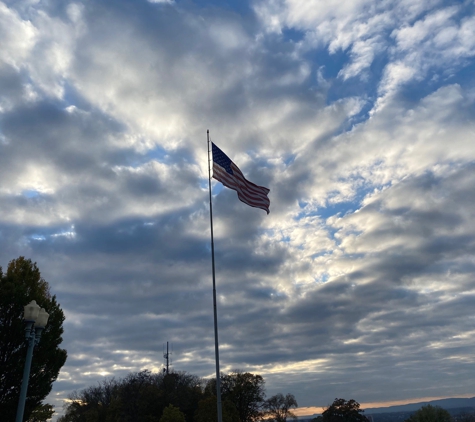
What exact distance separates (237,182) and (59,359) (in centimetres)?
1558

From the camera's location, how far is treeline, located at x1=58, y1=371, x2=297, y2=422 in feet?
249

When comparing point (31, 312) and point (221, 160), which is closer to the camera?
point (31, 312)

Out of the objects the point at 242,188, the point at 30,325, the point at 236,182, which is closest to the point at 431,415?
the point at 242,188

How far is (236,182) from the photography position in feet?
89.0

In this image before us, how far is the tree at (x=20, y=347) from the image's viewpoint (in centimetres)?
2655

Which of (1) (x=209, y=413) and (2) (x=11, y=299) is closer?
(2) (x=11, y=299)

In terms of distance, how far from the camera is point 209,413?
74188mm

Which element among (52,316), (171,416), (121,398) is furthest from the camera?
(121,398)

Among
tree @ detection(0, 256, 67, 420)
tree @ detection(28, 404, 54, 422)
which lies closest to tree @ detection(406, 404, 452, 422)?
tree @ detection(28, 404, 54, 422)

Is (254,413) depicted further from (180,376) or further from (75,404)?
(75,404)

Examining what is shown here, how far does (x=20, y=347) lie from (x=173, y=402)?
62.7m

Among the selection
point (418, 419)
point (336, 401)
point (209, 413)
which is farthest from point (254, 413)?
point (418, 419)

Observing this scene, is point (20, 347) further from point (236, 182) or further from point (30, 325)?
point (236, 182)

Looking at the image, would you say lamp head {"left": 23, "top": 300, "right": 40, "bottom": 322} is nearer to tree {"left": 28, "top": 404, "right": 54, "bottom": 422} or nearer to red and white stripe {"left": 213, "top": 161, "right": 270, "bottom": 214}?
red and white stripe {"left": 213, "top": 161, "right": 270, "bottom": 214}
